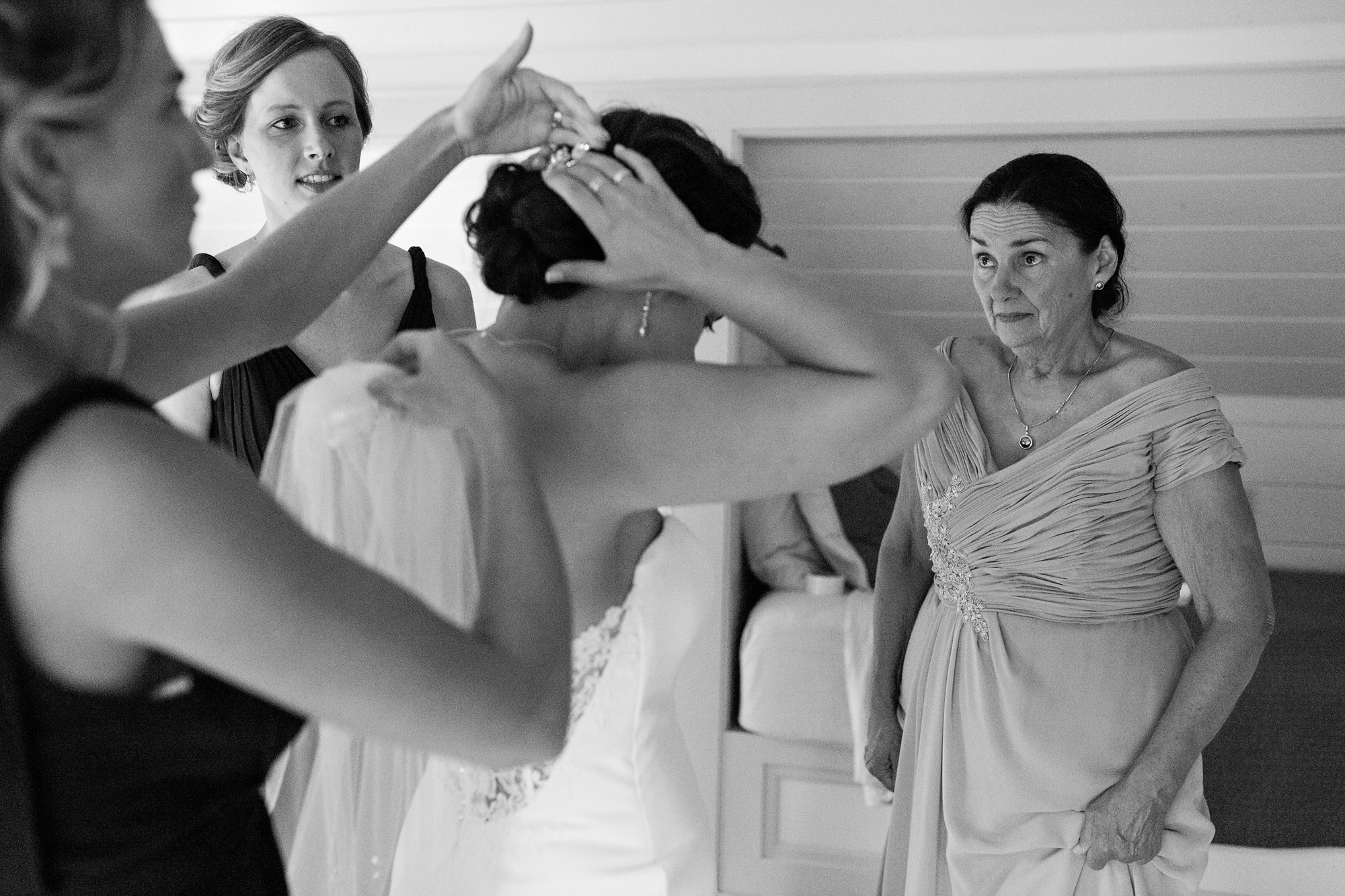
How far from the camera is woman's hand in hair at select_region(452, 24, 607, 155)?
1335 mm

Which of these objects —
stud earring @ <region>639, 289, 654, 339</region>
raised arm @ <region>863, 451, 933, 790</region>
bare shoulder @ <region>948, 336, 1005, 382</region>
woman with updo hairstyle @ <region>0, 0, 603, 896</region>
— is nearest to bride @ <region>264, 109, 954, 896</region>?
stud earring @ <region>639, 289, 654, 339</region>

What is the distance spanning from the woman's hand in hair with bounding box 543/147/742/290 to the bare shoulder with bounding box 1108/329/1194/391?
1.12 metres

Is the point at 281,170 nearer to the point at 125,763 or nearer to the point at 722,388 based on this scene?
the point at 722,388

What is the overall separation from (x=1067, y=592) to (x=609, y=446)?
1137 millimetres

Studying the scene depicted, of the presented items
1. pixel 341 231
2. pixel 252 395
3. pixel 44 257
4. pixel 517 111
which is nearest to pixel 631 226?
pixel 517 111

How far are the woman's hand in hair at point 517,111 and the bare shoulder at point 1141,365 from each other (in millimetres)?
1147

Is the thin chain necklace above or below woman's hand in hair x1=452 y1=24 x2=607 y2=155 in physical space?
below

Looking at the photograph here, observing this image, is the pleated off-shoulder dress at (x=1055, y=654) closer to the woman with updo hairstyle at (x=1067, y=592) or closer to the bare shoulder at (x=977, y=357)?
the woman with updo hairstyle at (x=1067, y=592)

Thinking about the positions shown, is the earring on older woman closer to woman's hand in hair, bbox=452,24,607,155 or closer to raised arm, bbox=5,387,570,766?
raised arm, bbox=5,387,570,766

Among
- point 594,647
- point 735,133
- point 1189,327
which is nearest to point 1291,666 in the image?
point 1189,327

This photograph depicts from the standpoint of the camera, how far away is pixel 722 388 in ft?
3.95

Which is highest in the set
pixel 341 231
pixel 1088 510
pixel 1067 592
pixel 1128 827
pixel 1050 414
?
pixel 341 231

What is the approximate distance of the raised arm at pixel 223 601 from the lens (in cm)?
74

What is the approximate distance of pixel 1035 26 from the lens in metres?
3.03
